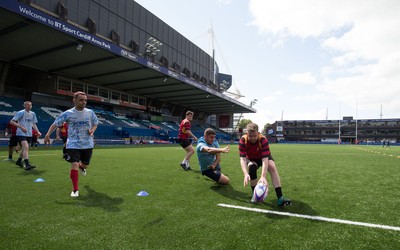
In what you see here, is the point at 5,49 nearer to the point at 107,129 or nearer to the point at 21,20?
the point at 21,20

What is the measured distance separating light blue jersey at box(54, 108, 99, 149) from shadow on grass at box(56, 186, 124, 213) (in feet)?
3.32

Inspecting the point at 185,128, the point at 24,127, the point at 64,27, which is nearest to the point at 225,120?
the point at 64,27

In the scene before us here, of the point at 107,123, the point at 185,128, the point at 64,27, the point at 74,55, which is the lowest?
the point at 185,128

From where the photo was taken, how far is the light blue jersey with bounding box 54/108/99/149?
4715mm

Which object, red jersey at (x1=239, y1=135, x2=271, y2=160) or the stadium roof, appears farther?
the stadium roof

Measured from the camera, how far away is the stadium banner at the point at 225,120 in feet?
227

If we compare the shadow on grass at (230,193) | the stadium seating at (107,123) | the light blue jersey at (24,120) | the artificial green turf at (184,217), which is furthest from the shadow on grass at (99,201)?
the stadium seating at (107,123)

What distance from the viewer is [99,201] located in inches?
161

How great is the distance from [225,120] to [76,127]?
66077 millimetres

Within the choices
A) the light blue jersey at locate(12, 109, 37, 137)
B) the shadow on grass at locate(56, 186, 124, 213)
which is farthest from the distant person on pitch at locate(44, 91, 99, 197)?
the light blue jersey at locate(12, 109, 37, 137)

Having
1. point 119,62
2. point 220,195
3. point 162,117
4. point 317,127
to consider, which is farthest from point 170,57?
point 317,127

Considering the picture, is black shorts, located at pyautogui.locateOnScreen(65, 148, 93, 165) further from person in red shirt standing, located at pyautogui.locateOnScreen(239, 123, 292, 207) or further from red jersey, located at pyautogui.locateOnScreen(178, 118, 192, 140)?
red jersey, located at pyautogui.locateOnScreen(178, 118, 192, 140)

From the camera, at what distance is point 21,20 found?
1695 cm

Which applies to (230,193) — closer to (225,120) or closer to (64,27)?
(64,27)
